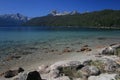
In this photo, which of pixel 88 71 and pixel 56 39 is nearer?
pixel 88 71

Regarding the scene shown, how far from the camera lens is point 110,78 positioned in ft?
47.0

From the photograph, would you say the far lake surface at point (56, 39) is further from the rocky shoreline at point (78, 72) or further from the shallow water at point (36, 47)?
the rocky shoreline at point (78, 72)

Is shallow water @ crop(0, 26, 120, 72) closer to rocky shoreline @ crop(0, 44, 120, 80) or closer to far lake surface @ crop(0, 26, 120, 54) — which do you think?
far lake surface @ crop(0, 26, 120, 54)

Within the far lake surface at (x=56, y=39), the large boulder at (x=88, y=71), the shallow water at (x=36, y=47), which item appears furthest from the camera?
the far lake surface at (x=56, y=39)

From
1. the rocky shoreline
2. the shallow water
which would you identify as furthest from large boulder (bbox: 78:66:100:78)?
the shallow water

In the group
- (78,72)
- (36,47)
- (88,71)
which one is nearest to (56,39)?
(36,47)

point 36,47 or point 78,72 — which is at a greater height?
point 78,72

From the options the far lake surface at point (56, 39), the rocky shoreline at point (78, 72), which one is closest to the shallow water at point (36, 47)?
the far lake surface at point (56, 39)

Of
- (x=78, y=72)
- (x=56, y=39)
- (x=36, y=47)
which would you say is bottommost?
(x=56, y=39)

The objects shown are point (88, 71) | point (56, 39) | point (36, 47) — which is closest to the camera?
point (88, 71)

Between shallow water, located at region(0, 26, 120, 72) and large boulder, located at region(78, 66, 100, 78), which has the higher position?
large boulder, located at region(78, 66, 100, 78)

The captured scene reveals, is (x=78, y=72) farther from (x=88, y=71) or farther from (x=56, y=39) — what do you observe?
(x=56, y=39)

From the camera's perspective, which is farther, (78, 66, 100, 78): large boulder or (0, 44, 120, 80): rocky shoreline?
(78, 66, 100, 78): large boulder

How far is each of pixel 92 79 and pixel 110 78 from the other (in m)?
1.39
